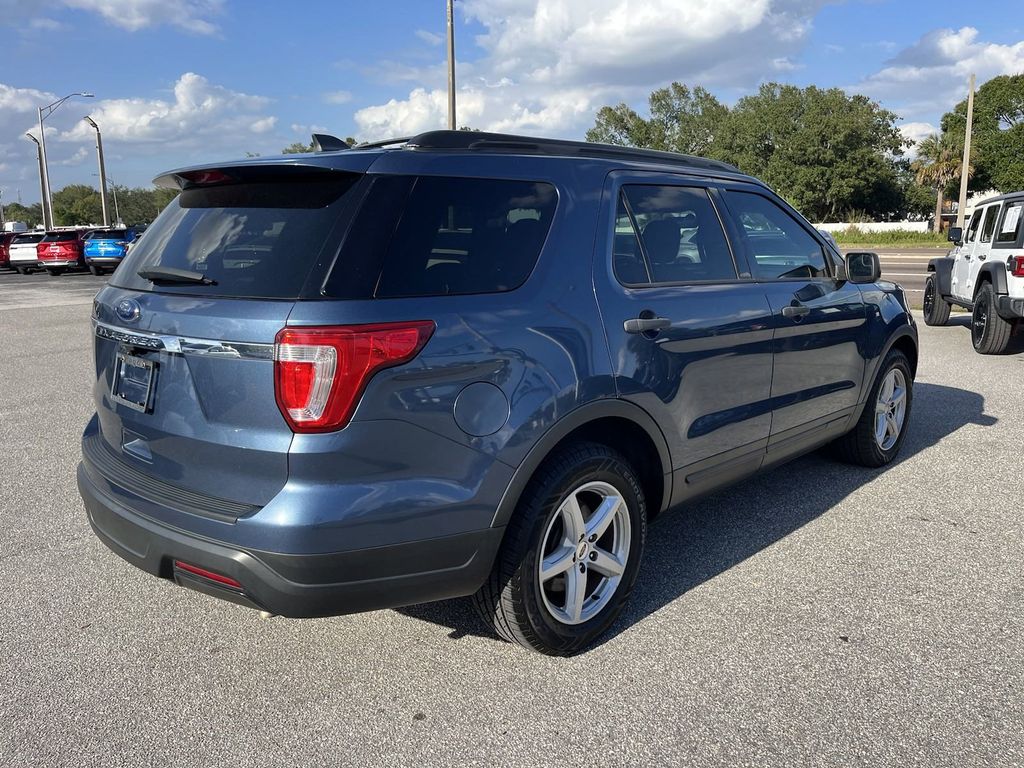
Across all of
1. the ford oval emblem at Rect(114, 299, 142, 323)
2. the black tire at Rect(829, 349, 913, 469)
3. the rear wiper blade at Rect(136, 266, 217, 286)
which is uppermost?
the rear wiper blade at Rect(136, 266, 217, 286)

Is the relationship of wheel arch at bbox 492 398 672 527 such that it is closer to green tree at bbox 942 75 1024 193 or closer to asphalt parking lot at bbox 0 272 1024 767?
asphalt parking lot at bbox 0 272 1024 767

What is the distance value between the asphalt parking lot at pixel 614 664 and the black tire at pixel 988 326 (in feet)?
19.0

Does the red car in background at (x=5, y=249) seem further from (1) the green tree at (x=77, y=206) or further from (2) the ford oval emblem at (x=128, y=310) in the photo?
(1) the green tree at (x=77, y=206)

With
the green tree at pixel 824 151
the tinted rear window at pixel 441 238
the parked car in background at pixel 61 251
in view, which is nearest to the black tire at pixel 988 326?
the tinted rear window at pixel 441 238

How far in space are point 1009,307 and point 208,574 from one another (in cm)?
930

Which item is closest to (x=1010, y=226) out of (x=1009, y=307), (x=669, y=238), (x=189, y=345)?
(x=1009, y=307)

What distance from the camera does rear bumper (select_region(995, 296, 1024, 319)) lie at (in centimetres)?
911

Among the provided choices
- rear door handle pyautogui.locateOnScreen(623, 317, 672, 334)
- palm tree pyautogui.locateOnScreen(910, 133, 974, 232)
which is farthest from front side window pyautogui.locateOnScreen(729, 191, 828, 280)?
palm tree pyautogui.locateOnScreen(910, 133, 974, 232)

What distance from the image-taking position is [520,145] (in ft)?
10.2

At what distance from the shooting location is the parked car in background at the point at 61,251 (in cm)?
2828

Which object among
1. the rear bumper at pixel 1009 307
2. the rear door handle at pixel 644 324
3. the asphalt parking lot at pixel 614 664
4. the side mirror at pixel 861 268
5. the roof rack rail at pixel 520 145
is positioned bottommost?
the asphalt parking lot at pixel 614 664

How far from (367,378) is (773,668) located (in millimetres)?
1805

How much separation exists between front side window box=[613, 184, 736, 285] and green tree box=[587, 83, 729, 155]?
80624 mm

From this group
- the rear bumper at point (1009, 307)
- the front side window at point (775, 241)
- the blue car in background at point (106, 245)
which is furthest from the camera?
the blue car in background at point (106, 245)
